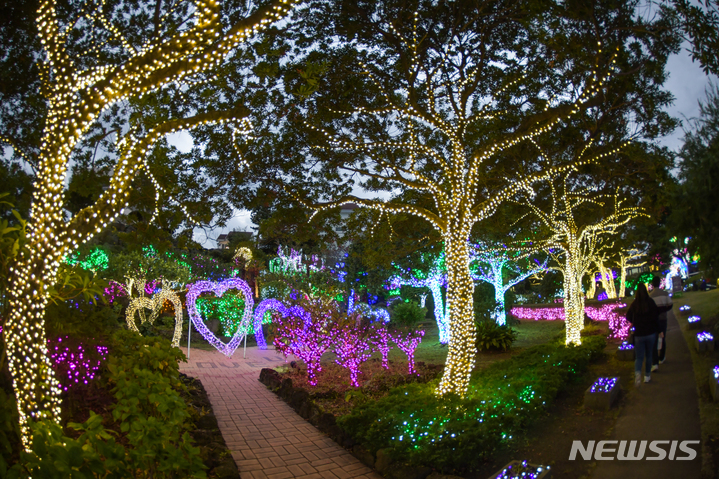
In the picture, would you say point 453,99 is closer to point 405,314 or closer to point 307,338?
point 307,338

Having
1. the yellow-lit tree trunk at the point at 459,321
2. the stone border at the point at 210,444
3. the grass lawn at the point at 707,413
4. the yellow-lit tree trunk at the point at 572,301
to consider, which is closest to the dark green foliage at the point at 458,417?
the yellow-lit tree trunk at the point at 459,321

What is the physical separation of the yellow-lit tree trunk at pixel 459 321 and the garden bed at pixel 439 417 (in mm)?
307

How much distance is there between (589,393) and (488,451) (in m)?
2.37

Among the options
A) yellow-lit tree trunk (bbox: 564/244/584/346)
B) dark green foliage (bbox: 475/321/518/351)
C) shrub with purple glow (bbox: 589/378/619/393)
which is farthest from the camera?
dark green foliage (bbox: 475/321/518/351)

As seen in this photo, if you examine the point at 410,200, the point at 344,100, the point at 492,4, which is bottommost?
the point at 410,200

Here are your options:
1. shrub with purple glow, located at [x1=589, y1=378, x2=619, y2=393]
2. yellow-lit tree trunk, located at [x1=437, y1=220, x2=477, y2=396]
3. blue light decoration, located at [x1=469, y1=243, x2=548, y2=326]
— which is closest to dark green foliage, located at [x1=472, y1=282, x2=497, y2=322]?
blue light decoration, located at [x1=469, y1=243, x2=548, y2=326]

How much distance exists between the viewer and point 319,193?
8.30m

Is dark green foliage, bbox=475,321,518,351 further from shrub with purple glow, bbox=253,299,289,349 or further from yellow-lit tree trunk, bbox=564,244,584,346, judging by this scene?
shrub with purple glow, bbox=253,299,289,349

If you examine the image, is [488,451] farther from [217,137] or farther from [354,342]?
[217,137]

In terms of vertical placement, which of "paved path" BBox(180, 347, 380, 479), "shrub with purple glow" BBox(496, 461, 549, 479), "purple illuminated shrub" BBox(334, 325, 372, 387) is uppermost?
"purple illuminated shrub" BBox(334, 325, 372, 387)

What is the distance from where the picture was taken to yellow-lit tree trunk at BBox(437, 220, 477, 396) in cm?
641

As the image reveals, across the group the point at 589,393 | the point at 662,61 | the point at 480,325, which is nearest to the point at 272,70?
the point at 589,393

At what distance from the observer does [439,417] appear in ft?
17.1

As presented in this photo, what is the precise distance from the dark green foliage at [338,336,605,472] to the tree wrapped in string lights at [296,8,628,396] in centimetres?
61
